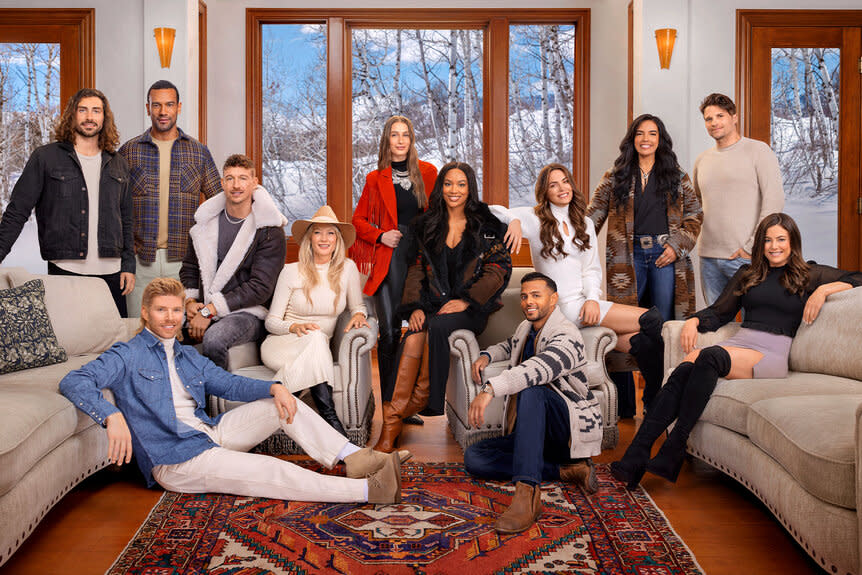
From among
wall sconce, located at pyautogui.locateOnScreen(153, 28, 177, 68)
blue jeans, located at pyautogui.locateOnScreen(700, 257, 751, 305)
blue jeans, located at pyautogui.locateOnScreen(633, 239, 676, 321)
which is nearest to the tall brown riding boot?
blue jeans, located at pyautogui.locateOnScreen(633, 239, 676, 321)

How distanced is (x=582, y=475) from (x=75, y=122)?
10.2 ft

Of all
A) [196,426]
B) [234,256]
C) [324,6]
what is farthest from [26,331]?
[324,6]

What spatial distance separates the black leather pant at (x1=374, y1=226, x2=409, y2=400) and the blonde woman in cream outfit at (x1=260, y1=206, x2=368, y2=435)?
0.82 ft

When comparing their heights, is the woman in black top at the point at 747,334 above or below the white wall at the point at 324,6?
below

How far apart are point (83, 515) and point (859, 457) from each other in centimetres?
264

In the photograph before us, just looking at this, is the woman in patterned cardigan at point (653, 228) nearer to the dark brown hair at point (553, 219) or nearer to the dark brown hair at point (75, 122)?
the dark brown hair at point (553, 219)

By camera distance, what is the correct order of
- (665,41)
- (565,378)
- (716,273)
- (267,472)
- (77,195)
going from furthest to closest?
(665,41), (716,273), (77,195), (565,378), (267,472)

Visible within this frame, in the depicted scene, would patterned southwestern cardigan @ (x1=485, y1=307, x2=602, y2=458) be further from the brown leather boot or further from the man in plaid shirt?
the man in plaid shirt

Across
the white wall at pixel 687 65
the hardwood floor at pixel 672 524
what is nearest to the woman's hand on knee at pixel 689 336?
the hardwood floor at pixel 672 524

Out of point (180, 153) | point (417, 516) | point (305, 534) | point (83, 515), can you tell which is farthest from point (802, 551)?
point (180, 153)

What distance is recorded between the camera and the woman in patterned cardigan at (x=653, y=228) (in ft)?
14.2

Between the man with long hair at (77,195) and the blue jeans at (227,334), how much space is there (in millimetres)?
806

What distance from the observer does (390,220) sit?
4.32 m

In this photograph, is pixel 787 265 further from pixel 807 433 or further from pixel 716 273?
pixel 807 433
